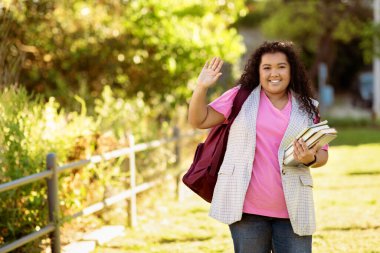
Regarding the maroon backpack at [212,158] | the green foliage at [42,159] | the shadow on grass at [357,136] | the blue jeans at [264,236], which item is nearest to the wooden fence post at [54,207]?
the green foliage at [42,159]

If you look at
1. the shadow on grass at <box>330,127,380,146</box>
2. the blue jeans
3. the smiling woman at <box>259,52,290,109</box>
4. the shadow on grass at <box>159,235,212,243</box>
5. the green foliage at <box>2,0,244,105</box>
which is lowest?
the shadow on grass at <box>159,235,212,243</box>

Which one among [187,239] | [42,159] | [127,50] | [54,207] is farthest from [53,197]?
[127,50]

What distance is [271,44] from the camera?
177 inches

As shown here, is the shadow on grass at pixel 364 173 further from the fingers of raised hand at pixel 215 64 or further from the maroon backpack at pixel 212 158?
the fingers of raised hand at pixel 215 64

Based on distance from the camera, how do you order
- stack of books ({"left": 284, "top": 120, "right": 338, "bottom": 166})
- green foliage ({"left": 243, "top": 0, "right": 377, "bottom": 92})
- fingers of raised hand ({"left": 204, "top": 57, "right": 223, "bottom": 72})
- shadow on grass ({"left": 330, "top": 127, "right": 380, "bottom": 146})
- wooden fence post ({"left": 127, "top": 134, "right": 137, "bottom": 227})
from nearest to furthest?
A: stack of books ({"left": 284, "top": 120, "right": 338, "bottom": 166}) < fingers of raised hand ({"left": 204, "top": 57, "right": 223, "bottom": 72}) < wooden fence post ({"left": 127, "top": 134, "right": 137, "bottom": 227}) < shadow on grass ({"left": 330, "top": 127, "right": 380, "bottom": 146}) < green foliage ({"left": 243, "top": 0, "right": 377, "bottom": 92})

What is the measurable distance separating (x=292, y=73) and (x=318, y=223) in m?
4.03

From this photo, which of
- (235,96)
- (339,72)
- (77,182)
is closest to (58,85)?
(77,182)

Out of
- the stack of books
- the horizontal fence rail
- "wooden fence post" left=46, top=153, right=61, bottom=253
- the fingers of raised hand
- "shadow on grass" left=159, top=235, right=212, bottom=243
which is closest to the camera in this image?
the stack of books

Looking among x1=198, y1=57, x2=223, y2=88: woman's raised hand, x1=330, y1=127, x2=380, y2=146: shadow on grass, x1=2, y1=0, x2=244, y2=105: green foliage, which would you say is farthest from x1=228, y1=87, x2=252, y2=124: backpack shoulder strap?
x1=330, y1=127, x2=380, y2=146: shadow on grass

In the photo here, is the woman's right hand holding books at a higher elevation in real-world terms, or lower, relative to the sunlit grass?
higher

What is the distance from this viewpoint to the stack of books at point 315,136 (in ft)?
13.1

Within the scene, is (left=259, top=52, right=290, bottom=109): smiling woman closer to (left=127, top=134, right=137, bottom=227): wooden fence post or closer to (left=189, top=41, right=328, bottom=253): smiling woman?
(left=189, top=41, right=328, bottom=253): smiling woman

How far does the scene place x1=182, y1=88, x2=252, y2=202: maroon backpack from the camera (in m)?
4.47

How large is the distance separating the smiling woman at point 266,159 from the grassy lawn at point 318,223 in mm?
2663
